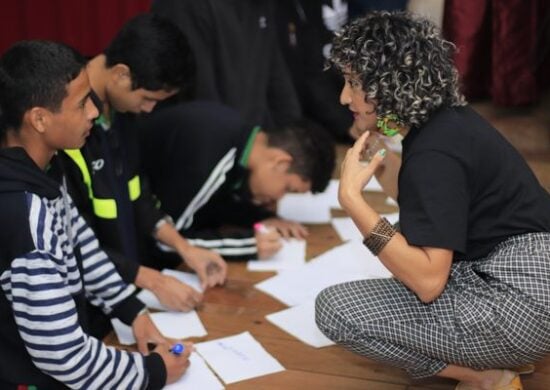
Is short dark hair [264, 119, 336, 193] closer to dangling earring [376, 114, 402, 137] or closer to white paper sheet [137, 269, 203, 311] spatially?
white paper sheet [137, 269, 203, 311]

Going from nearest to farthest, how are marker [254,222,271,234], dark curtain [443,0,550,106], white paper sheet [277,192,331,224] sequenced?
marker [254,222,271,234], white paper sheet [277,192,331,224], dark curtain [443,0,550,106]

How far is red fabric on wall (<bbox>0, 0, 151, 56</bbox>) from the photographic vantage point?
3320 millimetres

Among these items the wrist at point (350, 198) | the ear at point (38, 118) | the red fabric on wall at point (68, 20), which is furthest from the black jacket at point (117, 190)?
the red fabric on wall at point (68, 20)

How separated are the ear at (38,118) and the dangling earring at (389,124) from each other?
0.67 metres

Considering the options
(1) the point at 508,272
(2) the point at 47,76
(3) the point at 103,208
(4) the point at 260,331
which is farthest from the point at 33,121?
(1) the point at 508,272

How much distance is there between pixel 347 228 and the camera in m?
2.63

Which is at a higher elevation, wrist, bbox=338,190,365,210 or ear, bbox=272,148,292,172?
wrist, bbox=338,190,365,210

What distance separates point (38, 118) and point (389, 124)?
709 millimetres

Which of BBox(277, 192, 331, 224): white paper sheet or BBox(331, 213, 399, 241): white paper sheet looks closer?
BBox(331, 213, 399, 241): white paper sheet

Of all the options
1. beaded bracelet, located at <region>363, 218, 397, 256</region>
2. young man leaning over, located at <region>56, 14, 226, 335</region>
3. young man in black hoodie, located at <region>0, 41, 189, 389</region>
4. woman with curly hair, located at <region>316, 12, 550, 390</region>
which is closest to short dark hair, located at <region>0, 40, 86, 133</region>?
young man in black hoodie, located at <region>0, 41, 189, 389</region>

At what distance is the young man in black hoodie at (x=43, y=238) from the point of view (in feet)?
4.83

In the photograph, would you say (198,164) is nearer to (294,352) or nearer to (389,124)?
(294,352)

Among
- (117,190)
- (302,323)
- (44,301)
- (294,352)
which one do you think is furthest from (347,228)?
(44,301)

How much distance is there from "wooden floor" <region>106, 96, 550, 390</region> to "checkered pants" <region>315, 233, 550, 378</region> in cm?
17
